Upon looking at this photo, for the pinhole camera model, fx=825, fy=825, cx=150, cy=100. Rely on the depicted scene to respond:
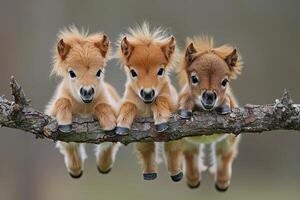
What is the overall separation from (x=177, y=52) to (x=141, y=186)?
20.7ft

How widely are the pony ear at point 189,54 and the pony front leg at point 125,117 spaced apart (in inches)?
16.3

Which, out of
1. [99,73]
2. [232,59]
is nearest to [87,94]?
[99,73]

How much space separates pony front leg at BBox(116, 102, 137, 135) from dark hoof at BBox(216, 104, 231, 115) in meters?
0.49

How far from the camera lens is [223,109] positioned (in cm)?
482

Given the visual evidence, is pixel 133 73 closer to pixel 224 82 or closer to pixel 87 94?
pixel 87 94

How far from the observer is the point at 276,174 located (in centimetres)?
1198

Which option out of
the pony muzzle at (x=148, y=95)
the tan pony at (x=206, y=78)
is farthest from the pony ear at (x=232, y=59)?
the pony muzzle at (x=148, y=95)

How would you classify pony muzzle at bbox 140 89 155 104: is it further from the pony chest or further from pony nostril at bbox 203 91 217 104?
pony nostril at bbox 203 91 217 104

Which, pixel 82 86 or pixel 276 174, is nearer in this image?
pixel 82 86

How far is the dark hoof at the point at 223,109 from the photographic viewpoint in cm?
482

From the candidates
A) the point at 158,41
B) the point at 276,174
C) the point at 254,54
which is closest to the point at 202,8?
the point at 254,54

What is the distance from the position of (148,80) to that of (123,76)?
5.07 meters

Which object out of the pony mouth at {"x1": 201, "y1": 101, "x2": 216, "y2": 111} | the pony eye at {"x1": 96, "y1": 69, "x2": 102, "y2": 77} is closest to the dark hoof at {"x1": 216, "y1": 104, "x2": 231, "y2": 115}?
the pony mouth at {"x1": 201, "y1": 101, "x2": 216, "y2": 111}

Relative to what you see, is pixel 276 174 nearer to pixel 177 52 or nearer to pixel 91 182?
pixel 91 182
